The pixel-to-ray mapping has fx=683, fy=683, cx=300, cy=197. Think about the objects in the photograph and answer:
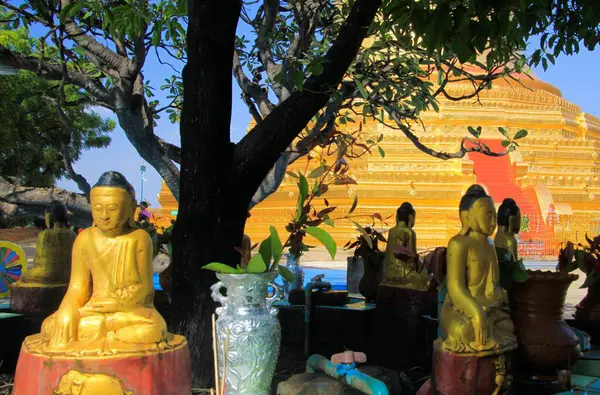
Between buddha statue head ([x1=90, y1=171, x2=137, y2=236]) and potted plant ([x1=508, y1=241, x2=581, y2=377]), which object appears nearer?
buddha statue head ([x1=90, y1=171, x2=137, y2=236])

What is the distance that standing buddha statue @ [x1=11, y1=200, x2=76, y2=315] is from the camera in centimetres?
539

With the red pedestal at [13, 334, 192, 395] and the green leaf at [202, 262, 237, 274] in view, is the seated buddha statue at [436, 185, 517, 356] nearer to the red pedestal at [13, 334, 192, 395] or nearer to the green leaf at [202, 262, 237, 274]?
the green leaf at [202, 262, 237, 274]

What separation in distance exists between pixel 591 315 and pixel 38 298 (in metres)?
4.45

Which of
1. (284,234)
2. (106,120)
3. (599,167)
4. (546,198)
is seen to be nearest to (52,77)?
(284,234)

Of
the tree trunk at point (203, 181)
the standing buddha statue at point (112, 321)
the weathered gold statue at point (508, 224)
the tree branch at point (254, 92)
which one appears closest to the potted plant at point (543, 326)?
the weathered gold statue at point (508, 224)

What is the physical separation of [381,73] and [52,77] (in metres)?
3.08

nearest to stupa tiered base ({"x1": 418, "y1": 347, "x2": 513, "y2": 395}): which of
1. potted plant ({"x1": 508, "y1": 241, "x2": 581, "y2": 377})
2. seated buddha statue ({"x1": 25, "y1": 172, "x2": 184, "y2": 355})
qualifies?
potted plant ({"x1": 508, "y1": 241, "x2": 581, "y2": 377})

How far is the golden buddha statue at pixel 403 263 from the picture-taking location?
6.06m

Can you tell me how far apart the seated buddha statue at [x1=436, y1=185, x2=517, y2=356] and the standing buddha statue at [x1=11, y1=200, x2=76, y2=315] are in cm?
319

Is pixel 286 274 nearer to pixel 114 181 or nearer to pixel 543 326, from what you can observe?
pixel 114 181

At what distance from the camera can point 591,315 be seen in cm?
557

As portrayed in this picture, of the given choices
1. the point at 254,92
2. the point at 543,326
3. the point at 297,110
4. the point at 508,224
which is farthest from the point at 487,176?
the point at 297,110

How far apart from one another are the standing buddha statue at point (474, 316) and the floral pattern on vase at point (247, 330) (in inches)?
36.2

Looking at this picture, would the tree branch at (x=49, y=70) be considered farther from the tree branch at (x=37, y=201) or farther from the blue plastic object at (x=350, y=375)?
the blue plastic object at (x=350, y=375)
